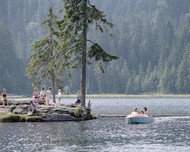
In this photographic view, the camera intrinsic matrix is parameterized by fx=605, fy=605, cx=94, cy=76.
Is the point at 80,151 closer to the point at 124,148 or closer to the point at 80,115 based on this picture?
the point at 124,148

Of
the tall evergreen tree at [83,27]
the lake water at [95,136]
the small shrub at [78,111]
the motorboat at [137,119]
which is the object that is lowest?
the lake water at [95,136]

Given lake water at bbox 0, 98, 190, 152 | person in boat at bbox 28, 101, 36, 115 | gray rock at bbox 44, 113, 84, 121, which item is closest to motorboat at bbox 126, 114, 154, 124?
lake water at bbox 0, 98, 190, 152

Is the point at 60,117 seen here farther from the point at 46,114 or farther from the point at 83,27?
the point at 83,27

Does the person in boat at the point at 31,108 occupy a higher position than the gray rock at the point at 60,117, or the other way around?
the person in boat at the point at 31,108

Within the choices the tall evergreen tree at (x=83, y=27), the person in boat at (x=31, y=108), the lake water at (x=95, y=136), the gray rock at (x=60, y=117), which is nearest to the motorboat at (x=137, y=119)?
the lake water at (x=95, y=136)

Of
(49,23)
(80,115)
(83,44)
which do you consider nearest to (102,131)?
(80,115)

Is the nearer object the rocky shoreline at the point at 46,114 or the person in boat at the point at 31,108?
the rocky shoreline at the point at 46,114

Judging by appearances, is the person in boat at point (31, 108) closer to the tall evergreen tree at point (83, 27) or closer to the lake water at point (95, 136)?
the lake water at point (95, 136)

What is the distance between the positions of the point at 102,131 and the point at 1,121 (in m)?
14.2

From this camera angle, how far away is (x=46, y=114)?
64.3 m

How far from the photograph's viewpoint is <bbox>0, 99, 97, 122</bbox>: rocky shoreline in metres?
63.5

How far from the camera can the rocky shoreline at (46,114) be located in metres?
63.5

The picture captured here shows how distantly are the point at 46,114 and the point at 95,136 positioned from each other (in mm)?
15663

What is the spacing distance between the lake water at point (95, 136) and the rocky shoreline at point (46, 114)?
1.89 meters
